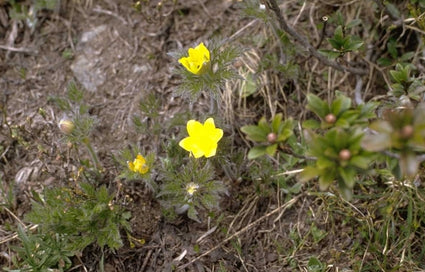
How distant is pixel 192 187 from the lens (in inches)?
96.5

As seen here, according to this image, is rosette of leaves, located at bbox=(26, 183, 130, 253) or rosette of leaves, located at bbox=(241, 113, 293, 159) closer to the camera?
rosette of leaves, located at bbox=(241, 113, 293, 159)

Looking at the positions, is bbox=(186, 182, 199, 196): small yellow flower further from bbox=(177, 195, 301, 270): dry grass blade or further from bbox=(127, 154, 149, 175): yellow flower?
bbox=(177, 195, 301, 270): dry grass blade

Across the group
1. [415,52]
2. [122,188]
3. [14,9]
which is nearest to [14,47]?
[14,9]

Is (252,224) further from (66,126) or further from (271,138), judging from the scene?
(66,126)

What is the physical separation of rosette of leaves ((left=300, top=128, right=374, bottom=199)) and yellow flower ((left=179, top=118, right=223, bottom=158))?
29.8 inches

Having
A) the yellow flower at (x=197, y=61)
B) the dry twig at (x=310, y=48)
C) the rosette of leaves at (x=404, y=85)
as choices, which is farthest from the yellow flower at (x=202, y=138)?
the rosette of leaves at (x=404, y=85)

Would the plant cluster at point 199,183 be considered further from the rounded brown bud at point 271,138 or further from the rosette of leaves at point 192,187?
the rounded brown bud at point 271,138

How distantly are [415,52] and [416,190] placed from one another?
96 centimetres

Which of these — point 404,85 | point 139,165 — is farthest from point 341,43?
point 139,165

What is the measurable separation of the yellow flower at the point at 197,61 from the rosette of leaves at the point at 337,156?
0.80m

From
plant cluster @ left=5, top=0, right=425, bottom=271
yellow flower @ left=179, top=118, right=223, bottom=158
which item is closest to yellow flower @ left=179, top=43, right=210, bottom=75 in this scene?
plant cluster @ left=5, top=0, right=425, bottom=271

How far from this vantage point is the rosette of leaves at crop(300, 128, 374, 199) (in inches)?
66.7

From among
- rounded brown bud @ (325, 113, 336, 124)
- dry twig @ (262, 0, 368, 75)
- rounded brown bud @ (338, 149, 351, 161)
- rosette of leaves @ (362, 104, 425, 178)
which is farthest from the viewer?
dry twig @ (262, 0, 368, 75)

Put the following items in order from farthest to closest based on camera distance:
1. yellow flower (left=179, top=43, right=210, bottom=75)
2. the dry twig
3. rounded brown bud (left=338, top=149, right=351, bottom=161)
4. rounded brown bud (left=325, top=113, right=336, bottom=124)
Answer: the dry twig < yellow flower (left=179, top=43, right=210, bottom=75) < rounded brown bud (left=325, top=113, right=336, bottom=124) < rounded brown bud (left=338, top=149, right=351, bottom=161)
